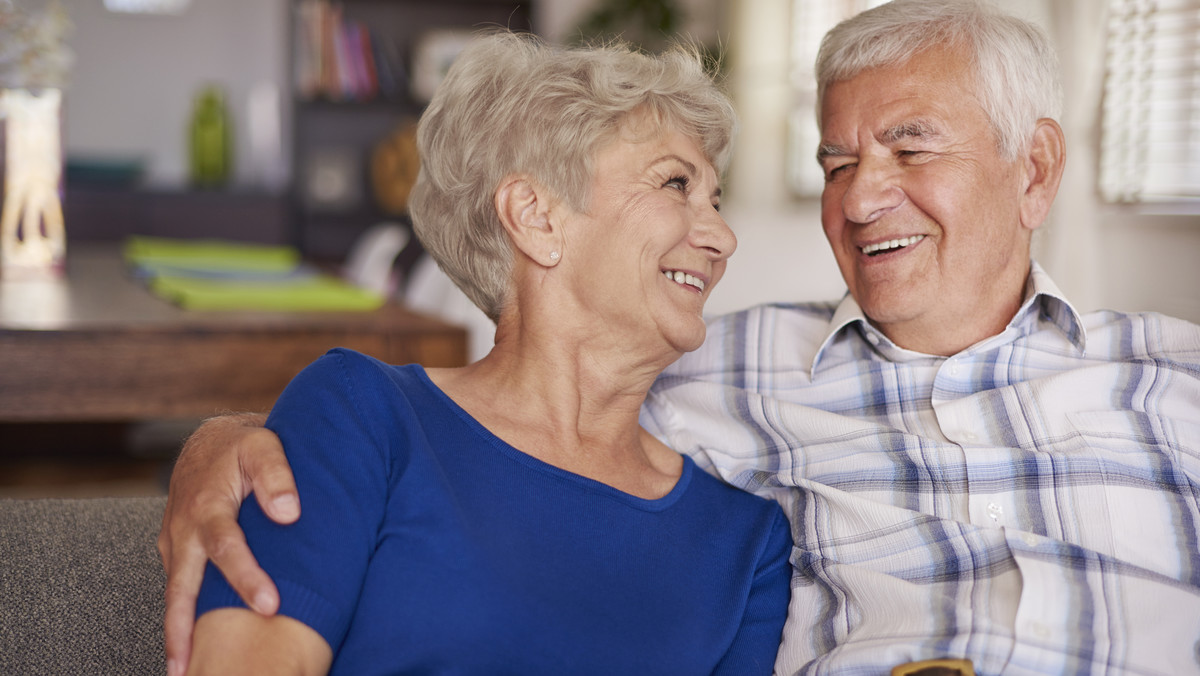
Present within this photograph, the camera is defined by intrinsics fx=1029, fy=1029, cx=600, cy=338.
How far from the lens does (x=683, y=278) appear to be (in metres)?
1.32

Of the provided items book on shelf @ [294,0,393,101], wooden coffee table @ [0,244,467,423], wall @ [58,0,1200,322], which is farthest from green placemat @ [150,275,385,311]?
book on shelf @ [294,0,393,101]

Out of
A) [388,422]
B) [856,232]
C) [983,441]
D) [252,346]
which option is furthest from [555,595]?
[252,346]

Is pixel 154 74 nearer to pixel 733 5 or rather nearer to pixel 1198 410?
pixel 733 5

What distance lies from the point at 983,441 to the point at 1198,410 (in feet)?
0.91

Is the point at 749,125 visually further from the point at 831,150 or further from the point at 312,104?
the point at 831,150

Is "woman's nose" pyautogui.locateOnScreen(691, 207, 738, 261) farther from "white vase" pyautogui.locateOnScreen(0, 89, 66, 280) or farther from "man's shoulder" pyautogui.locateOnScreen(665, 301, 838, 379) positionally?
"white vase" pyautogui.locateOnScreen(0, 89, 66, 280)

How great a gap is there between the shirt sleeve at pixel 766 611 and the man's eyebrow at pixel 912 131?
554 millimetres

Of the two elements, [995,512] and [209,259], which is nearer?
[995,512]

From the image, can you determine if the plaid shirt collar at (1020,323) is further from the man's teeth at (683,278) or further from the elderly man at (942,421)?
the man's teeth at (683,278)

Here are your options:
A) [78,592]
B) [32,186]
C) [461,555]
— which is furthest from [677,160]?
[32,186]

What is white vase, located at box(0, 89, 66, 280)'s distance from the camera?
260cm

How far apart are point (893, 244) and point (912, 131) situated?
16 cm

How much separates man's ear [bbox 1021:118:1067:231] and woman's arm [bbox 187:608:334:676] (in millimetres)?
1178

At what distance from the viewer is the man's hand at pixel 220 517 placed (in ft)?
3.05
